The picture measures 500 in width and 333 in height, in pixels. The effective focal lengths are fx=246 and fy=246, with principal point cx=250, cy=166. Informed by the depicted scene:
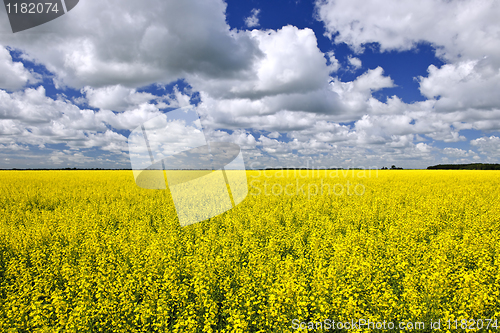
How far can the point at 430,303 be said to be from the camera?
181 inches

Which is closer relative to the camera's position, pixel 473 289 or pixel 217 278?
pixel 473 289

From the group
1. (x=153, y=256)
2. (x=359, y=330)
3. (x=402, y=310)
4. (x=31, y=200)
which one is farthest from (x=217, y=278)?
(x=31, y=200)

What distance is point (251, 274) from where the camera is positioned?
239 inches

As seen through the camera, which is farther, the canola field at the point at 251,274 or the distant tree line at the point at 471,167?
the distant tree line at the point at 471,167

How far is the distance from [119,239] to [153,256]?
2437mm

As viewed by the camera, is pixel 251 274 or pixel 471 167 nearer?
pixel 251 274

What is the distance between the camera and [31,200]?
1678 centimetres

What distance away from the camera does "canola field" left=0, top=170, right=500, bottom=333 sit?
4383 millimetres

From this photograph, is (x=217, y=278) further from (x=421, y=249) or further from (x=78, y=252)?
(x=421, y=249)

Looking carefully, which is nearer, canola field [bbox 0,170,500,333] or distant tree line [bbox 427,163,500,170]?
canola field [bbox 0,170,500,333]

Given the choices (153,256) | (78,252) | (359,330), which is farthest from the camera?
(78,252)

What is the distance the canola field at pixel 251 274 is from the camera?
173 inches

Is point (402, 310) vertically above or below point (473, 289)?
below

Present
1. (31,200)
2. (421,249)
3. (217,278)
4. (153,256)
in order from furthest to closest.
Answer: (31,200) → (421,249) → (153,256) → (217,278)
